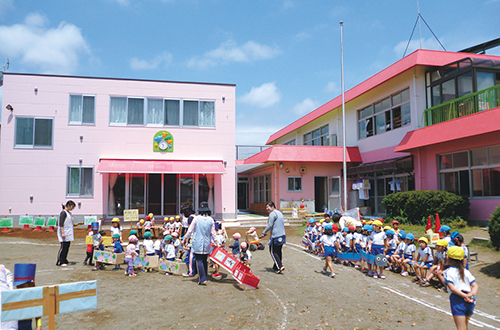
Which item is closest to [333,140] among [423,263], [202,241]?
[423,263]

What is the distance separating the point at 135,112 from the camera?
56.6 ft

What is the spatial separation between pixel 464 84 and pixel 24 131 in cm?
2045

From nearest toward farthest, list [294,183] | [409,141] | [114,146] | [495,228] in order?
[495,228], [409,141], [114,146], [294,183]

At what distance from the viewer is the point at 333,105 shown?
21.8 m

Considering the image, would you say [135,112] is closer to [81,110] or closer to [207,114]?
[81,110]

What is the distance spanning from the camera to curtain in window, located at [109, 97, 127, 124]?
17.1 meters

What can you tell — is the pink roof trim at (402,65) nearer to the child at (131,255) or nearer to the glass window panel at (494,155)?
the glass window panel at (494,155)

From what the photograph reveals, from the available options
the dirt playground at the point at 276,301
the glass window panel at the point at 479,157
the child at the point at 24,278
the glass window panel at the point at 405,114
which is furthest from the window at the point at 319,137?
the child at the point at 24,278

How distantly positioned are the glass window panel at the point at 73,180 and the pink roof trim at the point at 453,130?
51.4 ft

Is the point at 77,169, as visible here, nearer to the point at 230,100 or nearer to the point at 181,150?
the point at 181,150

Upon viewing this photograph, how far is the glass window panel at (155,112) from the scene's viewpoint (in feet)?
56.9

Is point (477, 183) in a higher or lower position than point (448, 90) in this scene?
lower

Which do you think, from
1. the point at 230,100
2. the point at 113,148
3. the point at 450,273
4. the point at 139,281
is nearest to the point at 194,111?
the point at 230,100

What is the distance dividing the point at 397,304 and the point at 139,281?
18.0 feet
